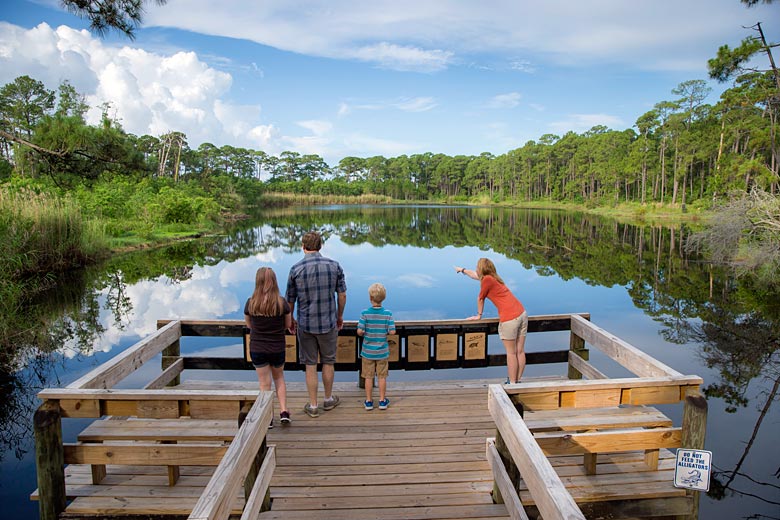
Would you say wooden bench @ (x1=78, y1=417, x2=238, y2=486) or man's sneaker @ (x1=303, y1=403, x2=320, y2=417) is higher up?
wooden bench @ (x1=78, y1=417, x2=238, y2=486)

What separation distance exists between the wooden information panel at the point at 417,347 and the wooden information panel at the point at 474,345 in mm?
446

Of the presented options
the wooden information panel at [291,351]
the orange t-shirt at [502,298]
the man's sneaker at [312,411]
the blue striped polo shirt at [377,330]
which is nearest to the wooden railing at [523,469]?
the blue striped polo shirt at [377,330]

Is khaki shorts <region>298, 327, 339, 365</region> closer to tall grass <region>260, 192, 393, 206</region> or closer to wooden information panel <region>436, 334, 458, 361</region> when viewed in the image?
wooden information panel <region>436, 334, 458, 361</region>

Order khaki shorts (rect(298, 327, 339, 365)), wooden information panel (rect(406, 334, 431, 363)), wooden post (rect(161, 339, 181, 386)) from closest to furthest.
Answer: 1. khaki shorts (rect(298, 327, 339, 365))
2. wooden post (rect(161, 339, 181, 386))
3. wooden information panel (rect(406, 334, 431, 363))

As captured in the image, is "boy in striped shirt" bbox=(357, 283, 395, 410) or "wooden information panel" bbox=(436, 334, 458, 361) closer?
"boy in striped shirt" bbox=(357, 283, 395, 410)

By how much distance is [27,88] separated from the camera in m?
35.6

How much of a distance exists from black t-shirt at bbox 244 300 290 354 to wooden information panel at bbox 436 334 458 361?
1922mm

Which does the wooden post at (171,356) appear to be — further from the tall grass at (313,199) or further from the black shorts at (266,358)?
the tall grass at (313,199)

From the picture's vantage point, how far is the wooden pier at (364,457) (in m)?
2.97

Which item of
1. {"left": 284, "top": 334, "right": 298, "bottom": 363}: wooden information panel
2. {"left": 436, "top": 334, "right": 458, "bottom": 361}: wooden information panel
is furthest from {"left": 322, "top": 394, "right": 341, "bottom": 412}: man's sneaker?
{"left": 436, "top": 334, "right": 458, "bottom": 361}: wooden information panel

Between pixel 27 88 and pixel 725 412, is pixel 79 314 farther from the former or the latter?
pixel 27 88

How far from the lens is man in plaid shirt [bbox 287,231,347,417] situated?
4.54 meters

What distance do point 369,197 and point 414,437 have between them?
283ft

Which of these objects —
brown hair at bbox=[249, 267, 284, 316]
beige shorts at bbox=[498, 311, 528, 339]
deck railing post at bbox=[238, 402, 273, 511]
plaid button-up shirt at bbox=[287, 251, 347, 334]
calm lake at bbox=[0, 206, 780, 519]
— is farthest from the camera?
calm lake at bbox=[0, 206, 780, 519]
